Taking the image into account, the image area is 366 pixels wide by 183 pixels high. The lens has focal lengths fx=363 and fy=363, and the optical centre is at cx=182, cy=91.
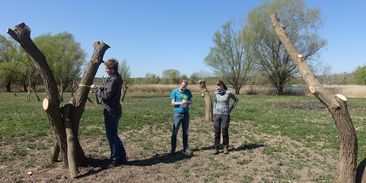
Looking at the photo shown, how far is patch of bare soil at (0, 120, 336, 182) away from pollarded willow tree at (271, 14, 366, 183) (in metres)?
1.13

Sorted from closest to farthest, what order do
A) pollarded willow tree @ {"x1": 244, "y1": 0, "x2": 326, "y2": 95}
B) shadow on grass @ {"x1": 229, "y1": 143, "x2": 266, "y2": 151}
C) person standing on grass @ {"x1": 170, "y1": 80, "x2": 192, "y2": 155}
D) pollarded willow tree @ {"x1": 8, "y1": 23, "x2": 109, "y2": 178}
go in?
pollarded willow tree @ {"x1": 8, "y1": 23, "x2": 109, "y2": 178} < person standing on grass @ {"x1": 170, "y1": 80, "x2": 192, "y2": 155} < shadow on grass @ {"x1": 229, "y1": 143, "x2": 266, "y2": 151} < pollarded willow tree @ {"x1": 244, "y1": 0, "x2": 326, "y2": 95}

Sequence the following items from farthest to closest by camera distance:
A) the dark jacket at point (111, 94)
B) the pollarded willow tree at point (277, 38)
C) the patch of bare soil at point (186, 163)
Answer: the pollarded willow tree at point (277, 38), the dark jacket at point (111, 94), the patch of bare soil at point (186, 163)

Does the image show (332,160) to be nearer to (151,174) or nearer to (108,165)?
(151,174)

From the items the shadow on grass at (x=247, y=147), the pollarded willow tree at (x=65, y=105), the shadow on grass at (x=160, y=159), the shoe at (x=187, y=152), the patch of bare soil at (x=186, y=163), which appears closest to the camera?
the pollarded willow tree at (x=65, y=105)

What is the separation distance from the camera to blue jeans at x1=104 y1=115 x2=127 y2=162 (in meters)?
6.77

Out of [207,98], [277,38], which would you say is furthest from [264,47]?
[207,98]

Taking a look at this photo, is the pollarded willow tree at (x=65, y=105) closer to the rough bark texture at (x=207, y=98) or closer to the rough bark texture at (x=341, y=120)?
the rough bark texture at (x=341, y=120)

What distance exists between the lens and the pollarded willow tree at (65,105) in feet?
20.5

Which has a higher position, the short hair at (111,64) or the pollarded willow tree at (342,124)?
the short hair at (111,64)

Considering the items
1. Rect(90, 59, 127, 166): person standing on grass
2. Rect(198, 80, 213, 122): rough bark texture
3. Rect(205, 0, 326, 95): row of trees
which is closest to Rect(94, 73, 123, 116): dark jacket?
Rect(90, 59, 127, 166): person standing on grass

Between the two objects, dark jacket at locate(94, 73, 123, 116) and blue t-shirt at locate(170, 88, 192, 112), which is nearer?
dark jacket at locate(94, 73, 123, 116)

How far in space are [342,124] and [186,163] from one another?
325cm

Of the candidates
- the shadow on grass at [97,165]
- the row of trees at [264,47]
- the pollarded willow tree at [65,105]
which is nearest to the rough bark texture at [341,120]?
the pollarded willow tree at [65,105]

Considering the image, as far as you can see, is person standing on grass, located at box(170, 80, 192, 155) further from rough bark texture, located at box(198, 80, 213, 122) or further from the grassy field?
rough bark texture, located at box(198, 80, 213, 122)
